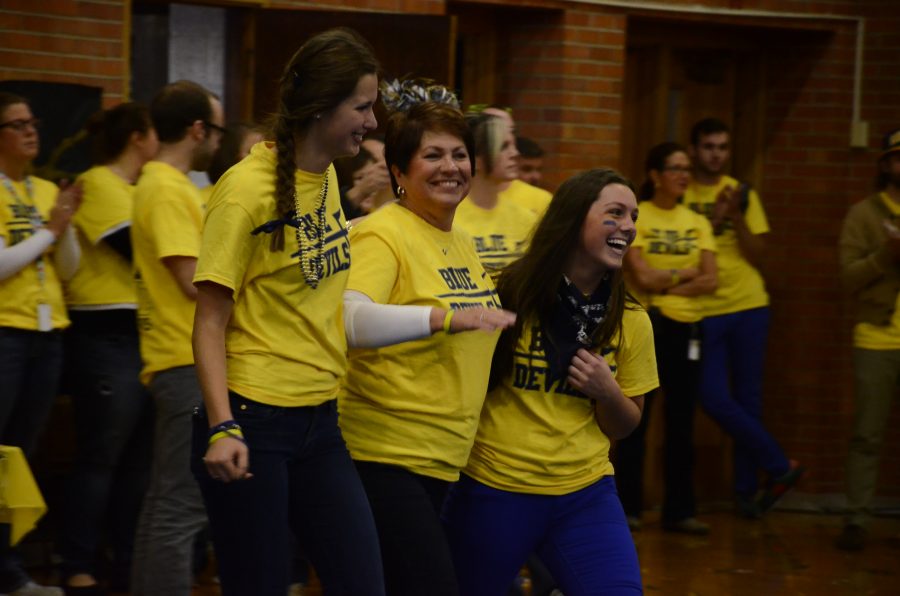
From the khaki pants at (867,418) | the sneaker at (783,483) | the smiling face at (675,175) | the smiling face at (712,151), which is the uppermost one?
the smiling face at (712,151)

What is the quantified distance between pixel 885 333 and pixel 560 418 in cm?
390

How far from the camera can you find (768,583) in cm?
684

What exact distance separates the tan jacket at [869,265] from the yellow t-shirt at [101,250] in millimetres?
3731

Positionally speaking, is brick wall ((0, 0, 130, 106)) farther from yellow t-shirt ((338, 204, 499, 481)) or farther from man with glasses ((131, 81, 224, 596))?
yellow t-shirt ((338, 204, 499, 481))

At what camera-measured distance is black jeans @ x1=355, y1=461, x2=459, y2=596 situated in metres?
3.72

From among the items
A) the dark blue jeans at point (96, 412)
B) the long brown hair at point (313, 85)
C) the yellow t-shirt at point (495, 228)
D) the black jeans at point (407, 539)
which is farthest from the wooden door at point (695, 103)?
the long brown hair at point (313, 85)

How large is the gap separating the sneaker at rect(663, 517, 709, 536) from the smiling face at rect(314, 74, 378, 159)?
4839 millimetres

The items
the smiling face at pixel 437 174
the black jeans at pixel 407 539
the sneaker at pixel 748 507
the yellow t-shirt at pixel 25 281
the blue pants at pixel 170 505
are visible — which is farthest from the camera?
the sneaker at pixel 748 507

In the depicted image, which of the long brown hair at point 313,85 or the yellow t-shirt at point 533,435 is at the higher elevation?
the long brown hair at point 313,85

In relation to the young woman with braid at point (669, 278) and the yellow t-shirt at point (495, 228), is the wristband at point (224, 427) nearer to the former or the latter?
the yellow t-shirt at point (495, 228)

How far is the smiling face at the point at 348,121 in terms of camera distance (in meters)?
3.51

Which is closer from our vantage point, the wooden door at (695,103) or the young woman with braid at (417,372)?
the young woman with braid at (417,372)

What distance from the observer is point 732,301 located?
7.96 meters

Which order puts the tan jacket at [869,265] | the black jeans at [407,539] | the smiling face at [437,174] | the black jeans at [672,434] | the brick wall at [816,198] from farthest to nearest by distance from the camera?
the brick wall at [816,198] → the black jeans at [672,434] → the tan jacket at [869,265] → the smiling face at [437,174] → the black jeans at [407,539]
